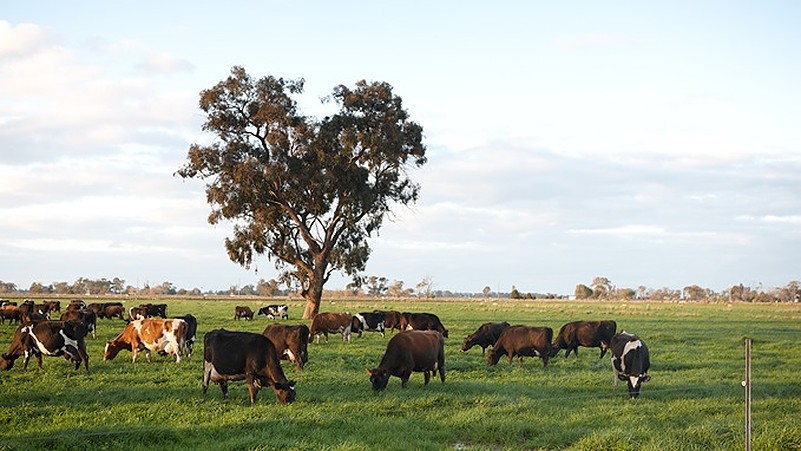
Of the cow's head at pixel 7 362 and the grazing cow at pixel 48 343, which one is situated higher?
the grazing cow at pixel 48 343

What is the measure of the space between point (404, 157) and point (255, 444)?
36.4m

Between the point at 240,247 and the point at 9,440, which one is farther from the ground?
the point at 240,247

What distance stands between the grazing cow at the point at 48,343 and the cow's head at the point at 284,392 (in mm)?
7320

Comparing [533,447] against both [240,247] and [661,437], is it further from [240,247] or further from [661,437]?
[240,247]

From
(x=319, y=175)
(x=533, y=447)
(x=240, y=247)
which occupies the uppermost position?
(x=319, y=175)

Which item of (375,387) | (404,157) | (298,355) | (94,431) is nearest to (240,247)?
(404,157)

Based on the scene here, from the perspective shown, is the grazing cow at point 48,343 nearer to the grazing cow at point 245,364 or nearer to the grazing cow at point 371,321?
the grazing cow at point 245,364

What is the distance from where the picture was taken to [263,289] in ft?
577

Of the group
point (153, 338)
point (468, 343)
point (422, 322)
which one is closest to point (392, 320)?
point (422, 322)

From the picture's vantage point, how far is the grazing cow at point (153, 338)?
2184cm

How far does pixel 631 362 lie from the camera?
17.0 m

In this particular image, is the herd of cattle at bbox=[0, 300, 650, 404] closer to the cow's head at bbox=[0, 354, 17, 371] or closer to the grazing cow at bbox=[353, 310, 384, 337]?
the cow's head at bbox=[0, 354, 17, 371]

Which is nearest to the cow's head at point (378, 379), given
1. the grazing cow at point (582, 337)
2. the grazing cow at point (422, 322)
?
the grazing cow at point (582, 337)

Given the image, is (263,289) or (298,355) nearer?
(298,355)
